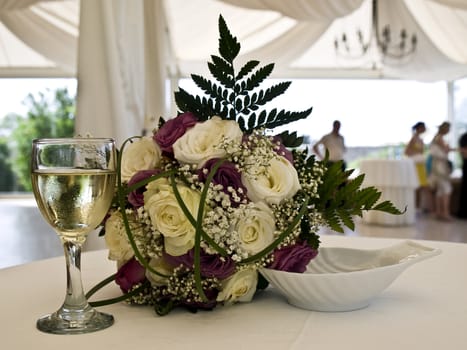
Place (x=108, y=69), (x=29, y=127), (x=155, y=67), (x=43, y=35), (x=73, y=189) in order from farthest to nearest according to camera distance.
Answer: (x=29, y=127) → (x=43, y=35) → (x=155, y=67) → (x=108, y=69) → (x=73, y=189)

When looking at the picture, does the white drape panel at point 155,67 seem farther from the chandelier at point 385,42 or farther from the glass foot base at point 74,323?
the glass foot base at point 74,323

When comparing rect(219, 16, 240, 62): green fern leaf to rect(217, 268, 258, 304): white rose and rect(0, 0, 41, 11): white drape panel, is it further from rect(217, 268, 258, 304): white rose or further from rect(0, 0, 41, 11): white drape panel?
rect(0, 0, 41, 11): white drape panel

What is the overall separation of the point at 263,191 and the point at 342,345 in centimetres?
22

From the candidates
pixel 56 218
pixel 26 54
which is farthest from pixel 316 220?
pixel 26 54

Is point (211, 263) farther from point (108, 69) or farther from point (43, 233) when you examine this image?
point (43, 233)

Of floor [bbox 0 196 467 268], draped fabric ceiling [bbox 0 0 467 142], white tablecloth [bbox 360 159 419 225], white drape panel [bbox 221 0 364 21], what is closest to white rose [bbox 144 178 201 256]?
draped fabric ceiling [bbox 0 0 467 142]

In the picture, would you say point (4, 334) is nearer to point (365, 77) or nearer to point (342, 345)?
point (342, 345)

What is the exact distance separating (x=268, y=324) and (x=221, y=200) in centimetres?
17

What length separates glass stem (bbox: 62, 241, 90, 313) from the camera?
31.2 inches

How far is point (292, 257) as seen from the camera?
88 centimetres

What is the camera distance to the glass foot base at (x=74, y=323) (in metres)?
Result: 0.78

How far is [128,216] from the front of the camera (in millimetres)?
886

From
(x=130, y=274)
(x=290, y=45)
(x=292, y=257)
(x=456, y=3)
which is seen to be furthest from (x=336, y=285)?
(x=290, y=45)

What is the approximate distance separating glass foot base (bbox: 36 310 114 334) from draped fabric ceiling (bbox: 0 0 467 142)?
1626 mm
